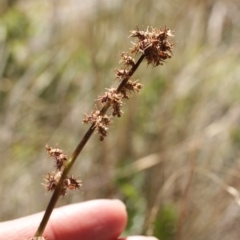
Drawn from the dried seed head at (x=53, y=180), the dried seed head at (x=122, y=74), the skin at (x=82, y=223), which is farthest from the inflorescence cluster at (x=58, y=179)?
the skin at (x=82, y=223)

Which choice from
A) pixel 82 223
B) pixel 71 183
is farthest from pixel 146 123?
pixel 71 183

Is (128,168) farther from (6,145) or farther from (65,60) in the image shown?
(65,60)

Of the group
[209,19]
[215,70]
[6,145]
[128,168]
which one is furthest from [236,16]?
[6,145]

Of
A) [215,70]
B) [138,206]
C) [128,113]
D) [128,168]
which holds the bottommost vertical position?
[138,206]

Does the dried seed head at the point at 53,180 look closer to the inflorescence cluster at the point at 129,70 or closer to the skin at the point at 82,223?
the inflorescence cluster at the point at 129,70

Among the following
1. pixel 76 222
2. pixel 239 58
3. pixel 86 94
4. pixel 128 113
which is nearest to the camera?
pixel 76 222

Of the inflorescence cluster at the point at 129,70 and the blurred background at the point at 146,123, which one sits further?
the blurred background at the point at 146,123

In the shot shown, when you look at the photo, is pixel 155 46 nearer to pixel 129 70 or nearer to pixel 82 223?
pixel 129 70
